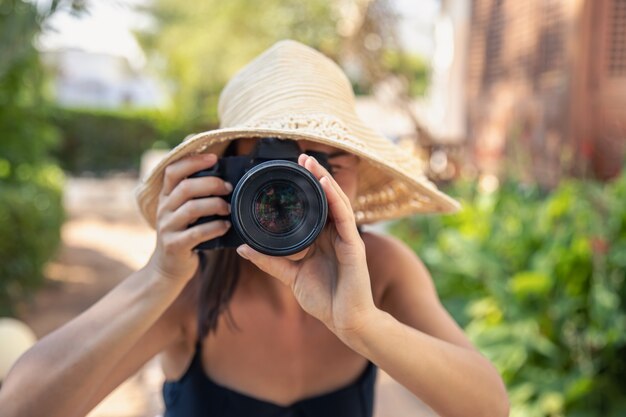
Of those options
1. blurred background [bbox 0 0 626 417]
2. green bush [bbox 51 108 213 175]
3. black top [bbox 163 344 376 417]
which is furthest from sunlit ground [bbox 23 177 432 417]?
green bush [bbox 51 108 213 175]

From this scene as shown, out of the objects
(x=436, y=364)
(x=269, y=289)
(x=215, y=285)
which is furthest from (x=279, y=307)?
(x=436, y=364)

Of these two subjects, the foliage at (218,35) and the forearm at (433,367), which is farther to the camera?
the foliage at (218,35)

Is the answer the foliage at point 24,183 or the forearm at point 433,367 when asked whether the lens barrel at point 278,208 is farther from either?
the foliage at point 24,183

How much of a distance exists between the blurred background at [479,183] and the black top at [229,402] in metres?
0.79

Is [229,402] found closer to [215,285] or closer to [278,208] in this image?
[215,285]

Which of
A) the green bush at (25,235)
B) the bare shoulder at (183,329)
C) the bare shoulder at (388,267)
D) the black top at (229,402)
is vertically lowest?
the green bush at (25,235)

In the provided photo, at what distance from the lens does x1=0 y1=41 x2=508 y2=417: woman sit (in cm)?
113

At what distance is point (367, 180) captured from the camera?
5.20 feet

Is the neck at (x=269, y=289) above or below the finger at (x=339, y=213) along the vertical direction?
below

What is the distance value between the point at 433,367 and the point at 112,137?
15836 mm

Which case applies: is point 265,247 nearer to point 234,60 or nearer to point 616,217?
point 616,217

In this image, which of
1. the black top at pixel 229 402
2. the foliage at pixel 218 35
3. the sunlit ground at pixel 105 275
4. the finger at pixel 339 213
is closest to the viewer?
the finger at pixel 339 213

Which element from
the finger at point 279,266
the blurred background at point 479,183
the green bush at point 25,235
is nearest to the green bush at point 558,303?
the blurred background at point 479,183

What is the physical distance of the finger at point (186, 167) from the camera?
1.21m
